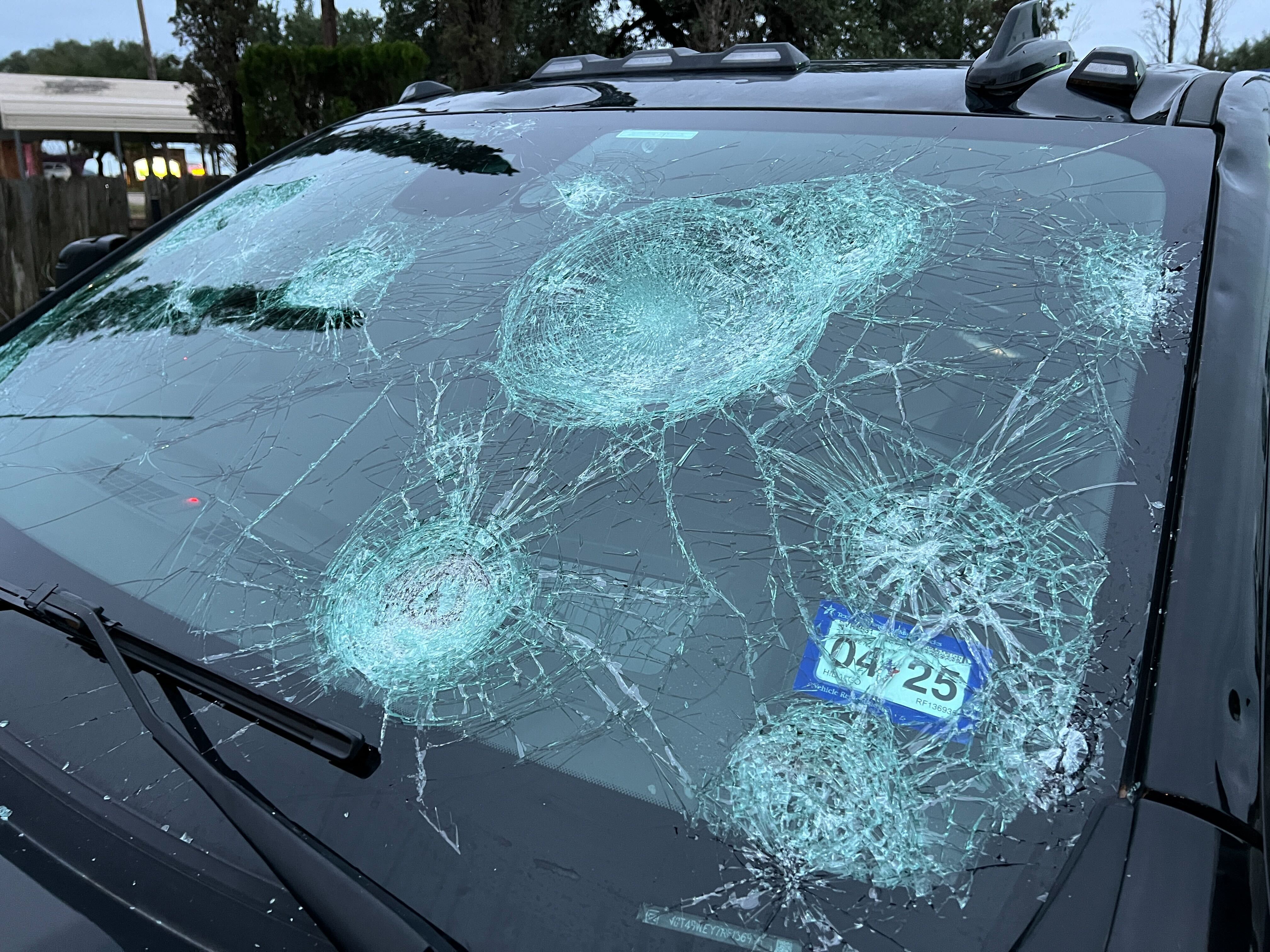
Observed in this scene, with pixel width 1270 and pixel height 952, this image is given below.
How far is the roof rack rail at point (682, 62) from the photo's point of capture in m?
1.95

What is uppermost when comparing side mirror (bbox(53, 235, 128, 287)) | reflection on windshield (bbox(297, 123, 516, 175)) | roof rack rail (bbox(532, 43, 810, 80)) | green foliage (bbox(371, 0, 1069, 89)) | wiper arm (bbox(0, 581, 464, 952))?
green foliage (bbox(371, 0, 1069, 89))

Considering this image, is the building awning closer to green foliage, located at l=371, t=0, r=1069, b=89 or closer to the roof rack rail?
green foliage, located at l=371, t=0, r=1069, b=89

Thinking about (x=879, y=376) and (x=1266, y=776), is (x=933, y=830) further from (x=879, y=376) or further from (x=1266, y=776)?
(x=879, y=376)

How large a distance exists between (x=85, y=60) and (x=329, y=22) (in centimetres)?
4689

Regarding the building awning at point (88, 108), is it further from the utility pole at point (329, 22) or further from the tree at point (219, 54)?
the utility pole at point (329, 22)

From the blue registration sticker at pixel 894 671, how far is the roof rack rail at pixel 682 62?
1.35 meters

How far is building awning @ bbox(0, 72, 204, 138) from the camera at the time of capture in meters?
18.1

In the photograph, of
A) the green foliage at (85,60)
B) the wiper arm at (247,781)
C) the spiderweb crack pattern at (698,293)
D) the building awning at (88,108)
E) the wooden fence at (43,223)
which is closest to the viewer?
the wiper arm at (247,781)

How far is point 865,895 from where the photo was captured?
80 centimetres

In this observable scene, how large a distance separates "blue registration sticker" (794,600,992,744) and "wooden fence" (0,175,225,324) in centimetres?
894

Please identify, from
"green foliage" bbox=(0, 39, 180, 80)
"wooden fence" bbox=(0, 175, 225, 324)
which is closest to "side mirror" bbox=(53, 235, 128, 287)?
"wooden fence" bbox=(0, 175, 225, 324)

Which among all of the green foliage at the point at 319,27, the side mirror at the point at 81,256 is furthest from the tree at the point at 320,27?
the side mirror at the point at 81,256

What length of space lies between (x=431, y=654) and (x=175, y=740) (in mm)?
264

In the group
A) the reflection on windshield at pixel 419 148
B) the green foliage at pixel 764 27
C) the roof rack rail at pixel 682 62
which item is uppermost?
the green foliage at pixel 764 27
